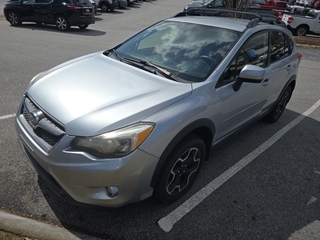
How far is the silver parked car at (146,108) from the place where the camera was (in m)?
2.05

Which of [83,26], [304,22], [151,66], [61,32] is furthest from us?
[304,22]

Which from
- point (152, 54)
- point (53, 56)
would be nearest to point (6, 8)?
point (53, 56)

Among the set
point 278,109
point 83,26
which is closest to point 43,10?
point 83,26

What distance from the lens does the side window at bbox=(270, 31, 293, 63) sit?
12.6 feet

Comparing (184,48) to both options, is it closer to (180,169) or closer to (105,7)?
(180,169)

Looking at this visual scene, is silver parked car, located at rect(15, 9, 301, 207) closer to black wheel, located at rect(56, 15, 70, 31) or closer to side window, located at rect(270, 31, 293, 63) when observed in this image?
side window, located at rect(270, 31, 293, 63)

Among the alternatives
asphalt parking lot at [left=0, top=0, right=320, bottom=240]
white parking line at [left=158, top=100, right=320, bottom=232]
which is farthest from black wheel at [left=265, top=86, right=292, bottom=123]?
white parking line at [left=158, top=100, right=320, bottom=232]

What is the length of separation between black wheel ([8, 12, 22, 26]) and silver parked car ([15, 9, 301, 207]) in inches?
468

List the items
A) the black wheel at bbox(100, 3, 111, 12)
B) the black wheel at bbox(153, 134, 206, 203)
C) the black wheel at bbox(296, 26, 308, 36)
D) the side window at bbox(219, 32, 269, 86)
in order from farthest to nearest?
the black wheel at bbox(100, 3, 111, 12)
the black wheel at bbox(296, 26, 308, 36)
the side window at bbox(219, 32, 269, 86)
the black wheel at bbox(153, 134, 206, 203)

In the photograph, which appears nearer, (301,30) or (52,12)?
(52,12)

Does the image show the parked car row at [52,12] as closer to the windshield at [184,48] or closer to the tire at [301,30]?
the windshield at [184,48]

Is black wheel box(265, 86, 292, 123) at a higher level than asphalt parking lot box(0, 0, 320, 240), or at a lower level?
higher

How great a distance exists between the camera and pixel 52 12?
40.7 ft

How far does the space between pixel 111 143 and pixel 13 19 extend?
13840mm
